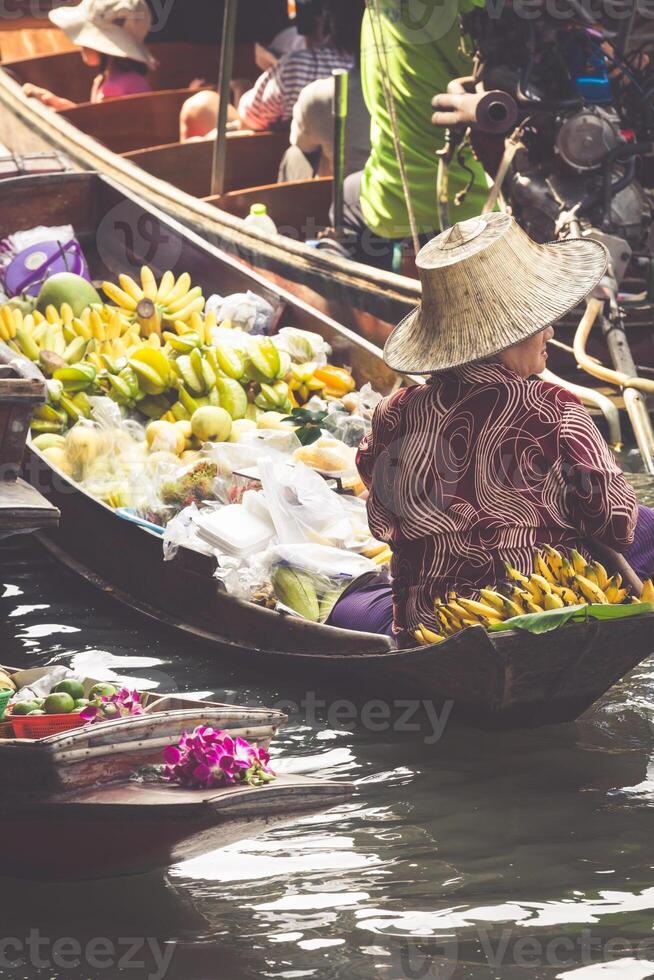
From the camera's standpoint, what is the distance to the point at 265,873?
3.16 metres

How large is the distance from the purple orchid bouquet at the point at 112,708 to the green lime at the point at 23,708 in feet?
0.46

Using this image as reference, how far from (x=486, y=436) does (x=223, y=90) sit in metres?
4.98

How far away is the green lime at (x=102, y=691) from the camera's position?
3138 millimetres

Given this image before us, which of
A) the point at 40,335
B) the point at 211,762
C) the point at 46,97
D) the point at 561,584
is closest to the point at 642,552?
the point at 561,584

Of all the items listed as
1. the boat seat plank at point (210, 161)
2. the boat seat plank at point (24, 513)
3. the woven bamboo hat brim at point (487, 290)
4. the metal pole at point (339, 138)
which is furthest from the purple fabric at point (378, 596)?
the boat seat plank at point (210, 161)

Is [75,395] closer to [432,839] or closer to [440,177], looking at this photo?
[440,177]

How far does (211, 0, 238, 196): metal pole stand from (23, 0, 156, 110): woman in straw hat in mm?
1776

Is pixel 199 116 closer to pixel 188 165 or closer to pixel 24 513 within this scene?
pixel 188 165

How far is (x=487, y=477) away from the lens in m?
3.54

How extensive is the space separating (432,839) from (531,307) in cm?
132

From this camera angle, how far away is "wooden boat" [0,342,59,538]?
4195 millimetres

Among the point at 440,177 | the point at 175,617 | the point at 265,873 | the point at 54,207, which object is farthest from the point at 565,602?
the point at 54,207

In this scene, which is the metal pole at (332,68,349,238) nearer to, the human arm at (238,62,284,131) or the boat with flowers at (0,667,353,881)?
the human arm at (238,62,284,131)

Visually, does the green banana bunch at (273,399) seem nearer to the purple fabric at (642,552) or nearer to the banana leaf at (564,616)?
the purple fabric at (642,552)
